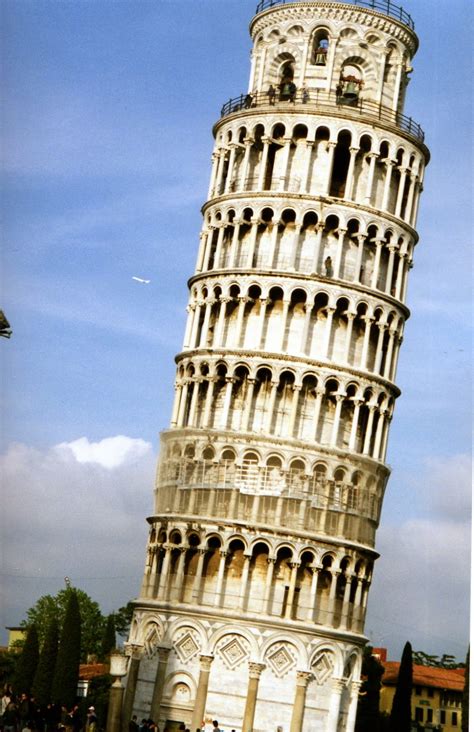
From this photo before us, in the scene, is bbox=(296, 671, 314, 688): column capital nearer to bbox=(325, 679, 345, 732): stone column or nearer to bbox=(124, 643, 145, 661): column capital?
bbox=(325, 679, 345, 732): stone column

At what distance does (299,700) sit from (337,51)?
1041 inches

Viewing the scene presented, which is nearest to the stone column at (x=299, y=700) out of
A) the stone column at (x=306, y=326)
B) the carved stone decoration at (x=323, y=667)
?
the carved stone decoration at (x=323, y=667)

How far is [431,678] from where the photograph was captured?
99.7 m

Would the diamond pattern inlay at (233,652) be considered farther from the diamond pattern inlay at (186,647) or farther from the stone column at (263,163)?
the stone column at (263,163)

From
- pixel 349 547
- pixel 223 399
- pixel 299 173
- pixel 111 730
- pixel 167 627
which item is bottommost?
pixel 111 730

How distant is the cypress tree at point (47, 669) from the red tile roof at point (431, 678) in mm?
33569

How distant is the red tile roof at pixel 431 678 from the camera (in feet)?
320

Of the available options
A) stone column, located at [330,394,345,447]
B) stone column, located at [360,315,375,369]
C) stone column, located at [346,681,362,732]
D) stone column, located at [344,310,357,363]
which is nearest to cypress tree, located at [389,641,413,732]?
stone column, located at [346,681,362,732]

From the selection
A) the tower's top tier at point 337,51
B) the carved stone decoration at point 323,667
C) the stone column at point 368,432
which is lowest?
the carved stone decoration at point 323,667

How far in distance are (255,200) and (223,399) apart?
8194 millimetres

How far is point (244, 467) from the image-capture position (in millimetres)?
51656

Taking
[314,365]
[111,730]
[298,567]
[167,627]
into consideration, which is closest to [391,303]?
[314,365]

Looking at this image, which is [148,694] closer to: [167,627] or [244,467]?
[167,627]

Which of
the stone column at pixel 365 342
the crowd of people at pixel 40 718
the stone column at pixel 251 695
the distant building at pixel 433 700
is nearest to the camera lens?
the crowd of people at pixel 40 718
